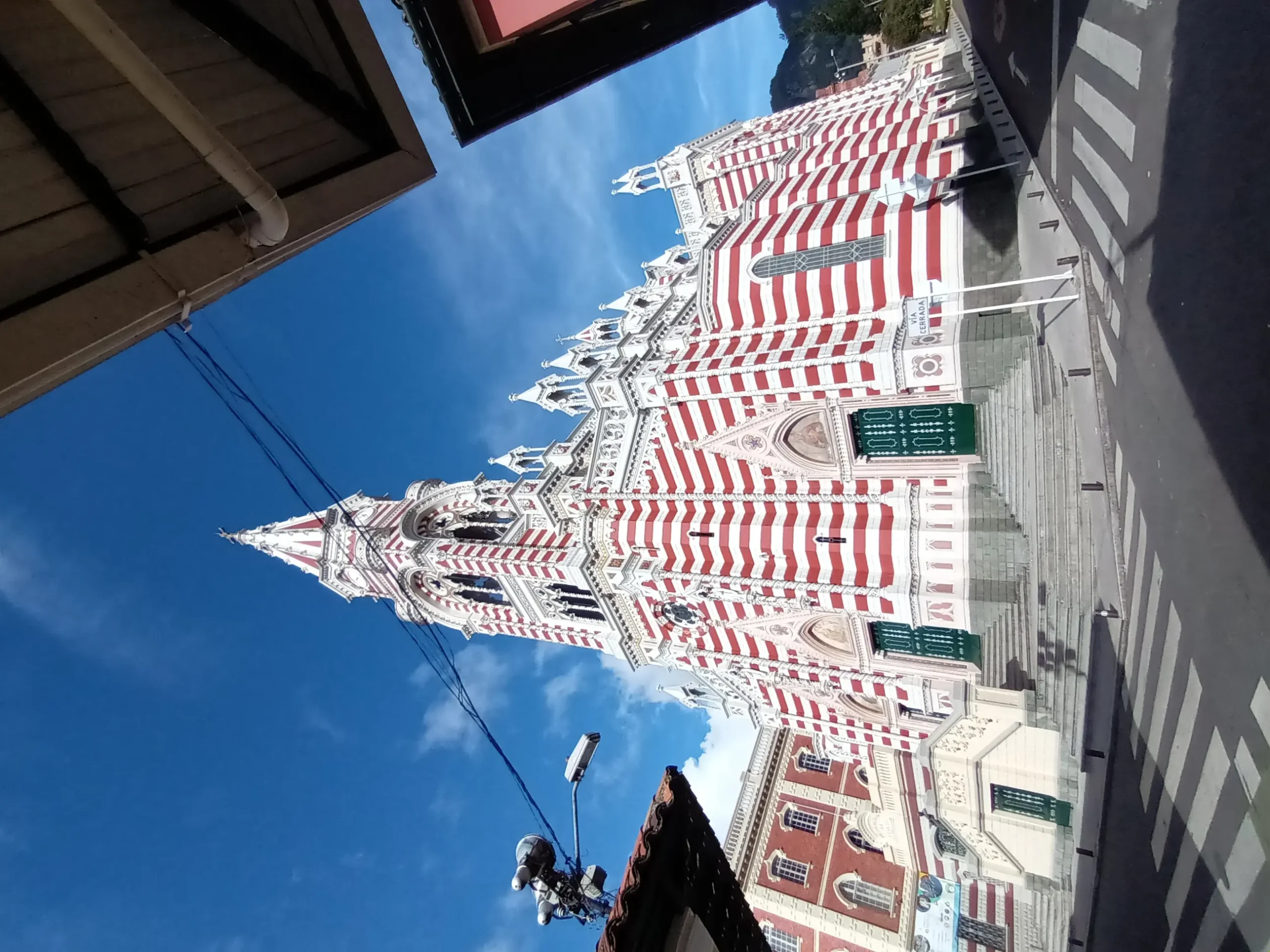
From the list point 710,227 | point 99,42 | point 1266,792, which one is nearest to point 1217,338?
point 1266,792

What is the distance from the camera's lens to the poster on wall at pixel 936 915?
24.6 metres

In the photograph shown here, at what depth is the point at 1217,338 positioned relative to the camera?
9.58 metres

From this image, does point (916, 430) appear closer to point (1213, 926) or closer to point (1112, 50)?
point (1112, 50)

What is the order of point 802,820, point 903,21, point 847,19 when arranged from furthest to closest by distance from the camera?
point 847,19
point 903,21
point 802,820

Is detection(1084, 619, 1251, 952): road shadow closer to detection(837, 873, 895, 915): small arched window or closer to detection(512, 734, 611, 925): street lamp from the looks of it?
detection(512, 734, 611, 925): street lamp

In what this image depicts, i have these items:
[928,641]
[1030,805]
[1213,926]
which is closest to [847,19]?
[928,641]

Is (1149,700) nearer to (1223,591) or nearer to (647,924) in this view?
(1223,591)

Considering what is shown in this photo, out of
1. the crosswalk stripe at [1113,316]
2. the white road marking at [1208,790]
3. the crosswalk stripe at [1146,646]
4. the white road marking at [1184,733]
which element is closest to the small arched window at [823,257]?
the crosswalk stripe at [1113,316]

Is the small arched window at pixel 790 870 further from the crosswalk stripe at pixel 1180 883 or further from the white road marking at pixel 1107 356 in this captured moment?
the white road marking at pixel 1107 356

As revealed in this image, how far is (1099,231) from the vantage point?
12633 mm

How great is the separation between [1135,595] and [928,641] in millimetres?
6595

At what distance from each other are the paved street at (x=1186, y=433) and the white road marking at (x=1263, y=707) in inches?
1.2

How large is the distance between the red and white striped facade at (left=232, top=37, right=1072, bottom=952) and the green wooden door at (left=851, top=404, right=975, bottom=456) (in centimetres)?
26

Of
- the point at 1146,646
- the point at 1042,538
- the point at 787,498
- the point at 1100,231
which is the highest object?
the point at 1100,231
